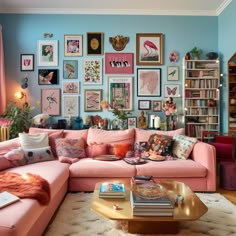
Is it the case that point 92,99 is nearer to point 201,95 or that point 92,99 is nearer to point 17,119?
point 17,119

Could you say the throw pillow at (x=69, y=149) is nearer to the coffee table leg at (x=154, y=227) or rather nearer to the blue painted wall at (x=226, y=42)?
the coffee table leg at (x=154, y=227)

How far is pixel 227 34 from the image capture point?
4.40 meters

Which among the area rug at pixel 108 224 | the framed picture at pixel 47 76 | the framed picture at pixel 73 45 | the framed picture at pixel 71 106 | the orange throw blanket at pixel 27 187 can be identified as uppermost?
the framed picture at pixel 73 45

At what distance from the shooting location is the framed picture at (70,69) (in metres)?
4.74

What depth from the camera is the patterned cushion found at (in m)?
3.37

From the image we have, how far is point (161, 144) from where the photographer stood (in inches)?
136

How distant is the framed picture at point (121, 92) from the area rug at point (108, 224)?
2474 millimetres

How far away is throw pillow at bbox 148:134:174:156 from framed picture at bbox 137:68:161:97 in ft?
4.64

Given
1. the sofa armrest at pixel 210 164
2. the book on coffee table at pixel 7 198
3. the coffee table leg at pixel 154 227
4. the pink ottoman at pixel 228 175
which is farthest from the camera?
the pink ottoman at pixel 228 175

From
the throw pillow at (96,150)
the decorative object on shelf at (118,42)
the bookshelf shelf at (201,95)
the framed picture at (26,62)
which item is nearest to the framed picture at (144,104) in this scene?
the bookshelf shelf at (201,95)

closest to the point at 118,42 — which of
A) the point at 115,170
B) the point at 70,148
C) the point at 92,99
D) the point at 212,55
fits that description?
the point at 92,99

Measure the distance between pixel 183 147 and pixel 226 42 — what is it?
239 centimetres

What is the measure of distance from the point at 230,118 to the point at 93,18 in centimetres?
328

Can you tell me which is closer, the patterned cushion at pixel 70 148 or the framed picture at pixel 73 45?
the patterned cushion at pixel 70 148
